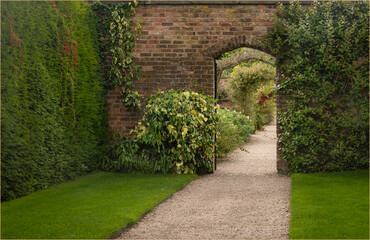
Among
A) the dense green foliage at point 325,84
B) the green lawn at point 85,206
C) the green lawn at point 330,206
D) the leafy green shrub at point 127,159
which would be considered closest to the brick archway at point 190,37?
the dense green foliage at point 325,84

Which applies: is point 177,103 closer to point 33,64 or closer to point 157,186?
point 157,186

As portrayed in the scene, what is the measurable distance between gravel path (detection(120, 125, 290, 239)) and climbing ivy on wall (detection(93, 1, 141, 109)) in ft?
8.35

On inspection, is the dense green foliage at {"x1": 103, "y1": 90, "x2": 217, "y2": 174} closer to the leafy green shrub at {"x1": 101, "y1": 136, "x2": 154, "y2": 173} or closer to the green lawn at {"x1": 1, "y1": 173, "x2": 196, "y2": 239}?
the leafy green shrub at {"x1": 101, "y1": 136, "x2": 154, "y2": 173}

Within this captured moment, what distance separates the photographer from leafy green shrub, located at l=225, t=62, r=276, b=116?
69.9ft

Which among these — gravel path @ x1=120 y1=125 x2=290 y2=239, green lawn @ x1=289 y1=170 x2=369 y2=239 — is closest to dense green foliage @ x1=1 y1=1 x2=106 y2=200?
gravel path @ x1=120 y1=125 x2=290 y2=239

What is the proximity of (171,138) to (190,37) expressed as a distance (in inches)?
91.2

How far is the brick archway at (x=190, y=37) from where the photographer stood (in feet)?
32.5

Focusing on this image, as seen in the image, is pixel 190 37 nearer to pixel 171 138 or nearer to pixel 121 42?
pixel 121 42

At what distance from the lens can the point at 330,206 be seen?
625cm

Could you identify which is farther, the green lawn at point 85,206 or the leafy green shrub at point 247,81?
the leafy green shrub at point 247,81

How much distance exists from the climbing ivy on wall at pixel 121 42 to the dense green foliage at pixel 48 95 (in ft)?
1.16

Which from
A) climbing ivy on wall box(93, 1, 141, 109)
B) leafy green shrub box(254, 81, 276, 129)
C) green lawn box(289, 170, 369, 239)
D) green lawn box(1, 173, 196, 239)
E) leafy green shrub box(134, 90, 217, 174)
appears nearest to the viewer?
green lawn box(289, 170, 369, 239)

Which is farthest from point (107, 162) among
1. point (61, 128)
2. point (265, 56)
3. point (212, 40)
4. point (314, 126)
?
point (265, 56)

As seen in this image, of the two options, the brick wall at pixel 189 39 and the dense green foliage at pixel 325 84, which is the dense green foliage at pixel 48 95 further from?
the dense green foliage at pixel 325 84
